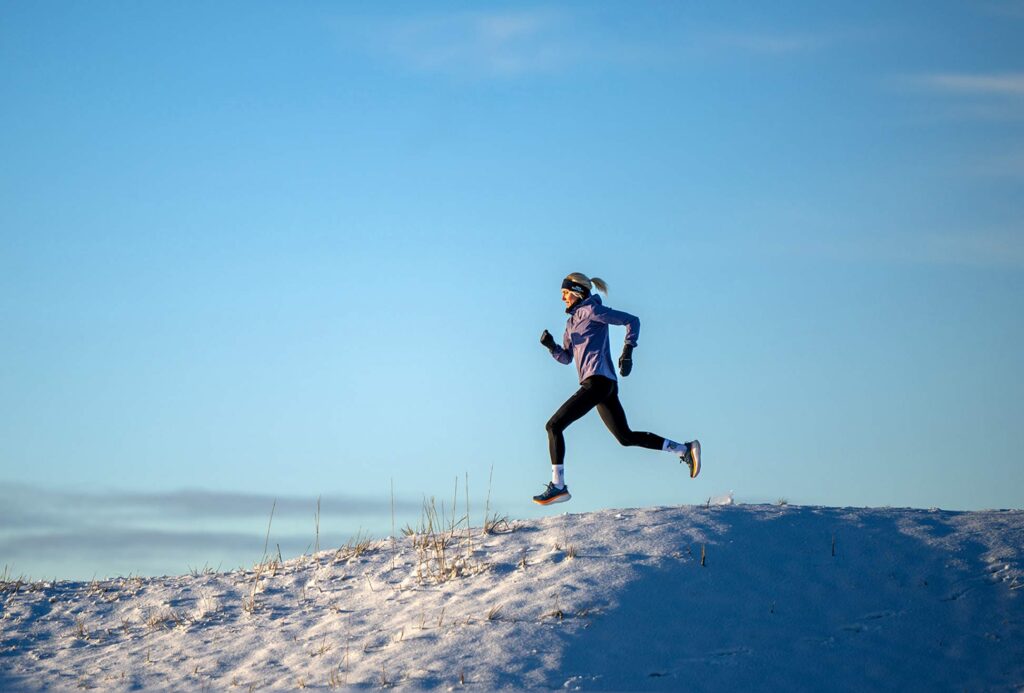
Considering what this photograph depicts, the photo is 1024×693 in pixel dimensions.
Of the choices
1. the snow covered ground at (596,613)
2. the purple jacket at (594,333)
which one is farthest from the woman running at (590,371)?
the snow covered ground at (596,613)

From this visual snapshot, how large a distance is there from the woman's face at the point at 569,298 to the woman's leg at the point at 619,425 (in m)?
0.95

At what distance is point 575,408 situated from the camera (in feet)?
33.2

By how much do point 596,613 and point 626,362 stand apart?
291 centimetres

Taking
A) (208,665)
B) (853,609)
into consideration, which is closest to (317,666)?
(208,665)

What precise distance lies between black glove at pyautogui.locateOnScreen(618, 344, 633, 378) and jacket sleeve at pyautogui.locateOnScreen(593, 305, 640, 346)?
0.07m

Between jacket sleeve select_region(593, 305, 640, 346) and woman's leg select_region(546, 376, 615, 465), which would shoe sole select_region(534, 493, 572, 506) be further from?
jacket sleeve select_region(593, 305, 640, 346)

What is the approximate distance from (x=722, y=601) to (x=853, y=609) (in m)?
1.01

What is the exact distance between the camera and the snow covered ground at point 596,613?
720 centimetres

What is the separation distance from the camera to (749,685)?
6949 millimetres

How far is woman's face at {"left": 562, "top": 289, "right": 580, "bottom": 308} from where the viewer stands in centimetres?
1052

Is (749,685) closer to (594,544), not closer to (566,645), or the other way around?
(566,645)

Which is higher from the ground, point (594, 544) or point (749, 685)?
point (594, 544)

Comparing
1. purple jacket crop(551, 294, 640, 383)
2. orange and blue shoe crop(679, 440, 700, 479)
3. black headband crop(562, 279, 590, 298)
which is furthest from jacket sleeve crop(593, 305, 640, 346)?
orange and blue shoe crop(679, 440, 700, 479)

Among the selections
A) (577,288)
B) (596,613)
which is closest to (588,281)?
(577,288)
